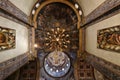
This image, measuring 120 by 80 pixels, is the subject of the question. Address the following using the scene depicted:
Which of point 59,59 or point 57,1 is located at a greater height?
point 57,1

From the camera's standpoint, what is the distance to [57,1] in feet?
26.7

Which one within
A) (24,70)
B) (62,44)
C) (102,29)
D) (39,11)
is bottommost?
(24,70)

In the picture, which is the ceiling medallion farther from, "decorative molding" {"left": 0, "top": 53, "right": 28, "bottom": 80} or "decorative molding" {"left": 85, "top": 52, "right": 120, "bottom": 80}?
"decorative molding" {"left": 85, "top": 52, "right": 120, "bottom": 80}

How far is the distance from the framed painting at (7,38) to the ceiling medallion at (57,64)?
13.8ft

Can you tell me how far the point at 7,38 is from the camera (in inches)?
175

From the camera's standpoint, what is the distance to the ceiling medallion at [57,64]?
9164mm

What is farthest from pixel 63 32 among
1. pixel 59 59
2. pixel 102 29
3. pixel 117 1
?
pixel 117 1

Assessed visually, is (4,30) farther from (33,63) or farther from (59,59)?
(59,59)

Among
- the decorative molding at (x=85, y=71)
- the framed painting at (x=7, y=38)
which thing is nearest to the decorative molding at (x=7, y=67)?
the framed painting at (x=7, y=38)

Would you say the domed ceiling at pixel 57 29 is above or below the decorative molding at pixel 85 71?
above

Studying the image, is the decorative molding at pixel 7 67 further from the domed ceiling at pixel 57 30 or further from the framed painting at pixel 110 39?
the domed ceiling at pixel 57 30

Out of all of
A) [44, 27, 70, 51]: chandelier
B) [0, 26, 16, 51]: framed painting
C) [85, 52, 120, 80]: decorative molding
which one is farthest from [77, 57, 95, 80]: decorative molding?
[0, 26, 16, 51]: framed painting

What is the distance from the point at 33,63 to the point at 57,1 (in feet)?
11.5

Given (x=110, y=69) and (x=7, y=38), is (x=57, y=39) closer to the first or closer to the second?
(x=7, y=38)
